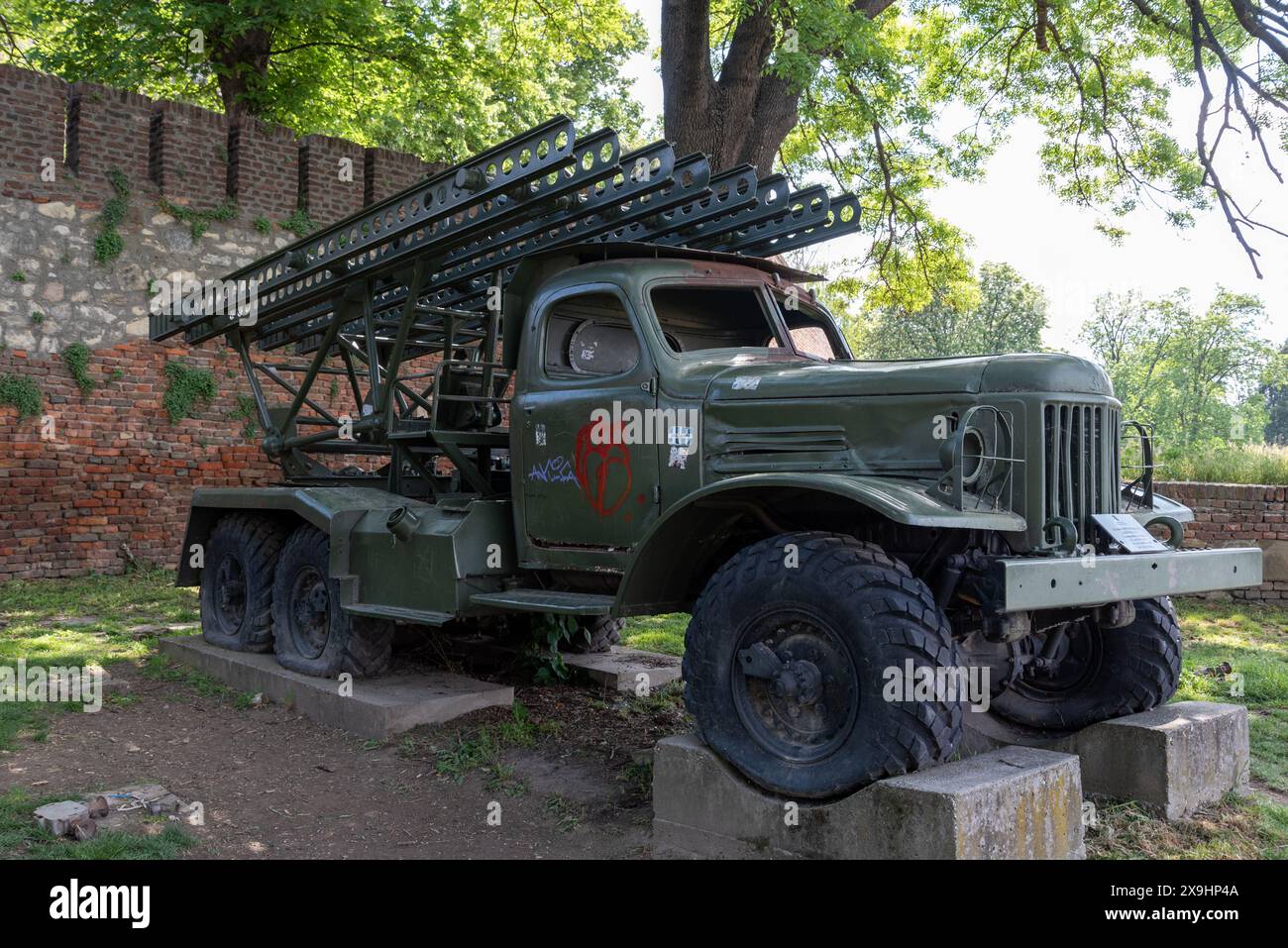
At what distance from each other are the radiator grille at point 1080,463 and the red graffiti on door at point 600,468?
182cm

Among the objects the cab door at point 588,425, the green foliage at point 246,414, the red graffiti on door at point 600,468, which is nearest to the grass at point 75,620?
the green foliage at point 246,414

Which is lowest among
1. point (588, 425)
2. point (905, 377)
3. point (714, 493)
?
point (714, 493)

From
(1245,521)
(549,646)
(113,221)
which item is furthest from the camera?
(113,221)

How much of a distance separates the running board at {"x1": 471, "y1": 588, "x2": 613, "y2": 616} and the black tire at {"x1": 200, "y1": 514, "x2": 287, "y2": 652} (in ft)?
7.12

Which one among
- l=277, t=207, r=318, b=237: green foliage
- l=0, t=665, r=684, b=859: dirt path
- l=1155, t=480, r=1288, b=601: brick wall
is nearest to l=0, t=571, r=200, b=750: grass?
l=0, t=665, r=684, b=859: dirt path

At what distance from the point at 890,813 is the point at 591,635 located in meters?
3.86

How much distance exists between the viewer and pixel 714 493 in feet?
14.1

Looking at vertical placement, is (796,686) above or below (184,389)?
below

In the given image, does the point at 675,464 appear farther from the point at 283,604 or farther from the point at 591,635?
the point at 283,604

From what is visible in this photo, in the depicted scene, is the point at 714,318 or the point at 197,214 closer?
the point at 714,318

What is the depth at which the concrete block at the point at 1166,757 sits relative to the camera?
4547 mm

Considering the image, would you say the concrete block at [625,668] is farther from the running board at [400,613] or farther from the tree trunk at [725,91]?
the tree trunk at [725,91]

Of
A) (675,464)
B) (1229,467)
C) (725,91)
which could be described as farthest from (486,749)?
(1229,467)

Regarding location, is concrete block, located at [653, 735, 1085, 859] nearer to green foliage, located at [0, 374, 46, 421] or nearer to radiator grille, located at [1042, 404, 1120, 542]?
radiator grille, located at [1042, 404, 1120, 542]
